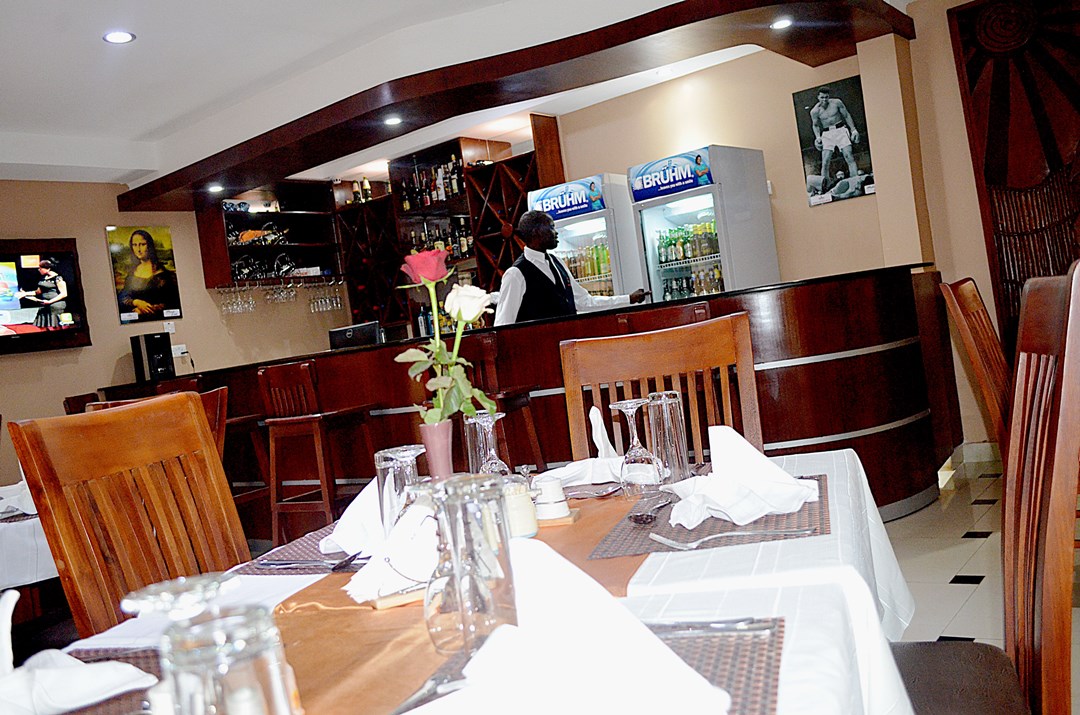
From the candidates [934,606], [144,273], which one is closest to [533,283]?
[934,606]

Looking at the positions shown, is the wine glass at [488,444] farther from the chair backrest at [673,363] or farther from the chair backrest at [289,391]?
the chair backrest at [289,391]

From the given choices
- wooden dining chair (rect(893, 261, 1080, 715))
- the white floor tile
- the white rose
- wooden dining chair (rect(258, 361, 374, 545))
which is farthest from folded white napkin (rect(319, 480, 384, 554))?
wooden dining chair (rect(258, 361, 374, 545))

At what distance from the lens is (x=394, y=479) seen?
1.32m

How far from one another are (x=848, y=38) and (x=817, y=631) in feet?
17.4

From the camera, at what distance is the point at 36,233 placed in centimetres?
689

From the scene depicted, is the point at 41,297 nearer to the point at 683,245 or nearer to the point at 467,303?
the point at 683,245

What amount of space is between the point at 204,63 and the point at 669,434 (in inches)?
195

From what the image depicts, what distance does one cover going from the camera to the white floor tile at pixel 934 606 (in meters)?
2.93

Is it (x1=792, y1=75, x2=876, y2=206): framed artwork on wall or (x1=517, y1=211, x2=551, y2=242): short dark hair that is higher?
(x1=792, y1=75, x2=876, y2=206): framed artwork on wall

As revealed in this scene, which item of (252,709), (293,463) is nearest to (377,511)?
(252,709)

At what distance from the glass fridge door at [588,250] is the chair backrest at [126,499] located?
5.33m

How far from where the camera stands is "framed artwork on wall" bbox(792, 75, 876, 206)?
5.91 meters

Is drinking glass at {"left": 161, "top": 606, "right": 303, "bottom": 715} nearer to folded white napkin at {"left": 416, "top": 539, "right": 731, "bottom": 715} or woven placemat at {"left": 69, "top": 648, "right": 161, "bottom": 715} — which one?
folded white napkin at {"left": 416, "top": 539, "right": 731, "bottom": 715}

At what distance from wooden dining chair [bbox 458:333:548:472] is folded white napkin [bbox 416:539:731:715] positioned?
11.6ft
